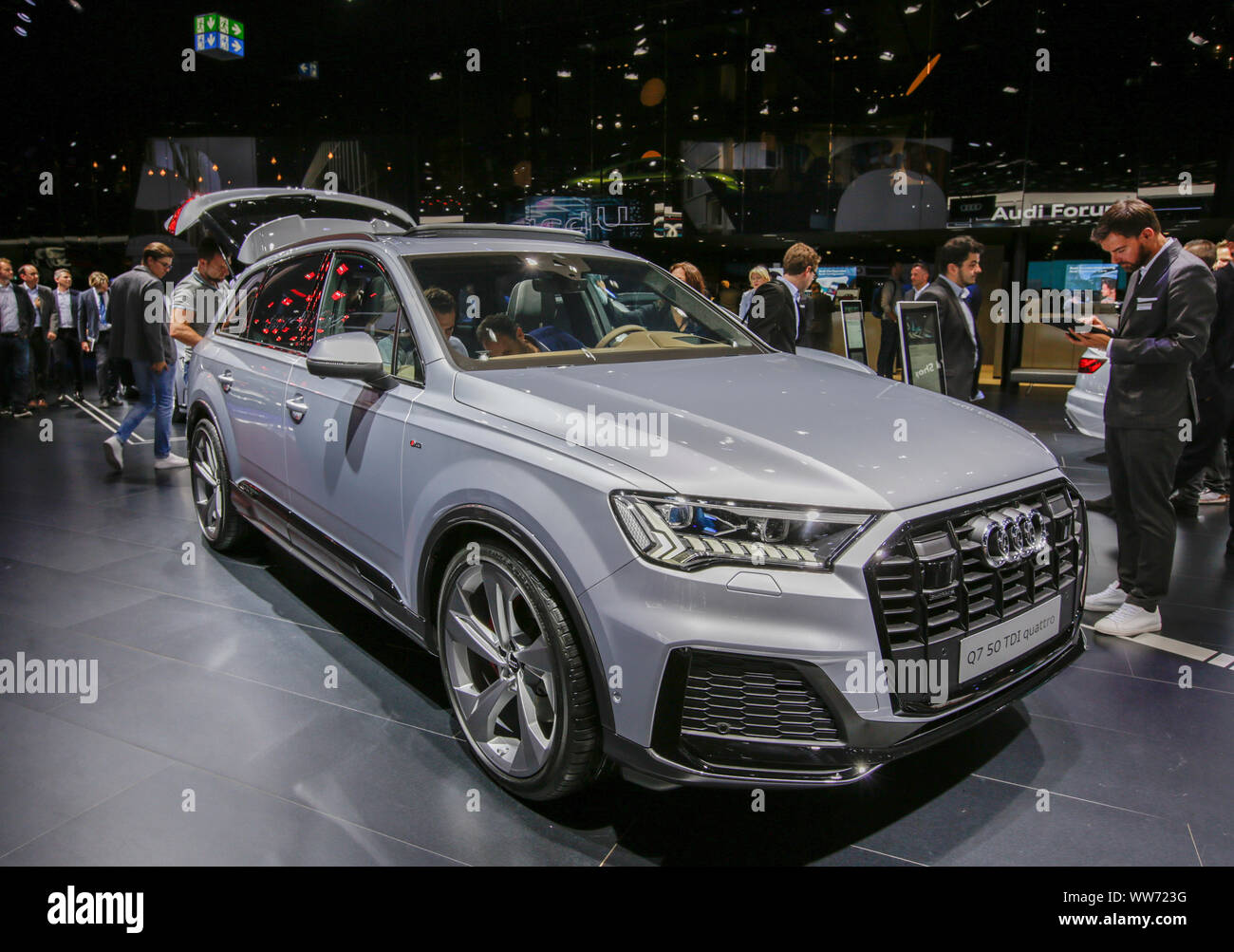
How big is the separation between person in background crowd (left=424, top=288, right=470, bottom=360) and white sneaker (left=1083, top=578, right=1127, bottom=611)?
3.04 meters

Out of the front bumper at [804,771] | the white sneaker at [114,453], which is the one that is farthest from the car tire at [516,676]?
the white sneaker at [114,453]

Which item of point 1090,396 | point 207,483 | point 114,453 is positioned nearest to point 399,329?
point 207,483

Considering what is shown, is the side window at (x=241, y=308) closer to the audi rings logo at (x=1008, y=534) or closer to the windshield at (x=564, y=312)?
the windshield at (x=564, y=312)

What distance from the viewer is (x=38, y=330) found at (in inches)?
432

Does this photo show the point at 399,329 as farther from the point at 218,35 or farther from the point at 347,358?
the point at 218,35

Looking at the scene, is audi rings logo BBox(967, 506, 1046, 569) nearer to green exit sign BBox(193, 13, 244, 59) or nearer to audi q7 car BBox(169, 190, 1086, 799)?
audi q7 car BBox(169, 190, 1086, 799)

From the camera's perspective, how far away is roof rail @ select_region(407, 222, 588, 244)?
130 inches

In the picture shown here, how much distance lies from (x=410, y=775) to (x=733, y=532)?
1350 millimetres

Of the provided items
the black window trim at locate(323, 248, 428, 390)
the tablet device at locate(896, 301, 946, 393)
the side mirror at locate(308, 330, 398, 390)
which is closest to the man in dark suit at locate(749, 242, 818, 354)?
the tablet device at locate(896, 301, 946, 393)

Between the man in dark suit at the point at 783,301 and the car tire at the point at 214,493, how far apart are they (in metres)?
3.66
